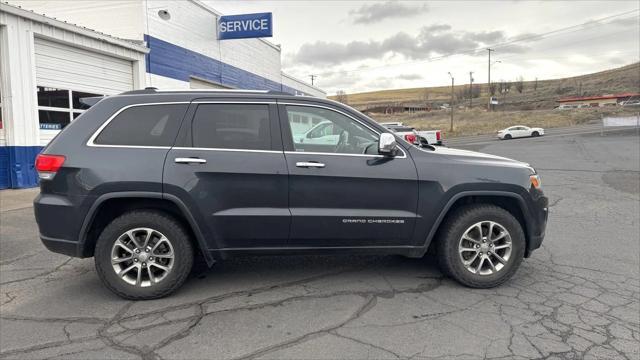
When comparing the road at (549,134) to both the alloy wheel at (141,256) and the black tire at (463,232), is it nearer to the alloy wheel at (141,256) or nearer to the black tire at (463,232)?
the black tire at (463,232)

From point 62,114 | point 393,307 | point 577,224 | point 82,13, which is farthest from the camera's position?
point 82,13

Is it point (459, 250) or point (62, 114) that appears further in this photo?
point (62, 114)

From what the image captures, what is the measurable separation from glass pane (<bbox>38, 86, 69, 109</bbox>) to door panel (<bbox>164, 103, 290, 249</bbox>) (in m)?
9.70

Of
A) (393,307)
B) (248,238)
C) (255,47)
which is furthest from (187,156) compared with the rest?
(255,47)

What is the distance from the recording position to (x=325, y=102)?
4.29 metres

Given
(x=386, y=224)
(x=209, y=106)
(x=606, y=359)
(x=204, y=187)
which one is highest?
(x=209, y=106)

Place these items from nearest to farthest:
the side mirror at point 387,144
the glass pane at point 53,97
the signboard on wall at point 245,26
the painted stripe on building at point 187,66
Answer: the side mirror at point 387,144 < the glass pane at point 53,97 < the painted stripe on building at point 187,66 < the signboard on wall at point 245,26

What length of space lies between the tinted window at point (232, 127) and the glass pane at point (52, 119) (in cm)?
974

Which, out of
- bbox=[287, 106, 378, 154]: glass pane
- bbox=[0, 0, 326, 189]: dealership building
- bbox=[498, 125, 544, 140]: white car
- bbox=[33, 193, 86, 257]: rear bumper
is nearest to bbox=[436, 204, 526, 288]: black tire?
bbox=[287, 106, 378, 154]: glass pane

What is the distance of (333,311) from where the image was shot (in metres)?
3.84

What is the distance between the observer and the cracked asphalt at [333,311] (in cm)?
322

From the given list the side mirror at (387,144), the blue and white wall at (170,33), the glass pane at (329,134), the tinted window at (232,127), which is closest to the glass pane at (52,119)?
the blue and white wall at (170,33)

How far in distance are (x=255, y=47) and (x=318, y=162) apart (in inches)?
940

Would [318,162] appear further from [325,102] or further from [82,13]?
[82,13]
